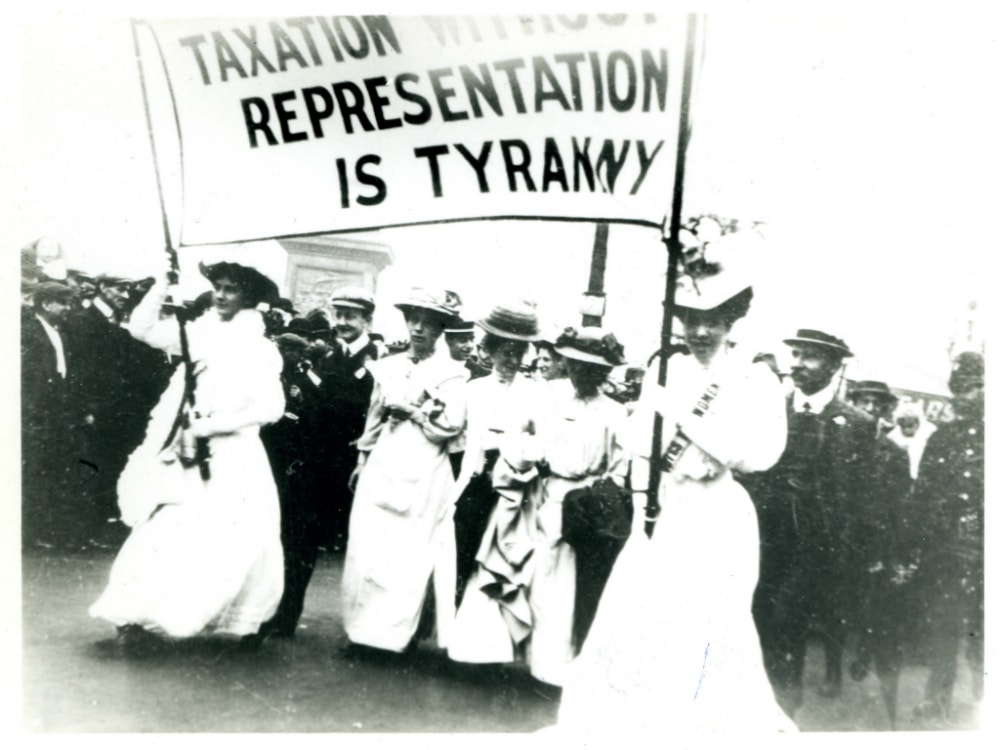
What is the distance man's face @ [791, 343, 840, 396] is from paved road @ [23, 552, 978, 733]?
1.77 meters

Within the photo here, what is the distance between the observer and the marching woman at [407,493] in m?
4.04

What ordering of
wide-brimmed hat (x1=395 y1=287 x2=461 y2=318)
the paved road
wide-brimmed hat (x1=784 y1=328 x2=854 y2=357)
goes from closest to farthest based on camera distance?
the paved road, wide-brimmed hat (x1=395 y1=287 x2=461 y2=318), wide-brimmed hat (x1=784 y1=328 x2=854 y2=357)

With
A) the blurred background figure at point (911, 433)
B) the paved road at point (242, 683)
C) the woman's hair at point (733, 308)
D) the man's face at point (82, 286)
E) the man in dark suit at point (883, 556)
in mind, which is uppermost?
the man's face at point (82, 286)

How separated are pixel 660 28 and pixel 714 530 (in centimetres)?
221

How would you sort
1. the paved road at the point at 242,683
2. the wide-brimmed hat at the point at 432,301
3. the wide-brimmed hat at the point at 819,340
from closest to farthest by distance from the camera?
the paved road at the point at 242,683, the wide-brimmed hat at the point at 432,301, the wide-brimmed hat at the point at 819,340

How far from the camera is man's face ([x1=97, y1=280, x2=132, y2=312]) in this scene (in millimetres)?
4035

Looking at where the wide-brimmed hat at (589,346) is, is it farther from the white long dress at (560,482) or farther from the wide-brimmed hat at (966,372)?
the wide-brimmed hat at (966,372)

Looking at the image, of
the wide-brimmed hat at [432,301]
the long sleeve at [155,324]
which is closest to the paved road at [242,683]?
the long sleeve at [155,324]

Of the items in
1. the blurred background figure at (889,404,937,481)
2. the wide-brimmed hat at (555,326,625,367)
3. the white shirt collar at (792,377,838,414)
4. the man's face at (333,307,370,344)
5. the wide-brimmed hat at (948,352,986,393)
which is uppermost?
the man's face at (333,307,370,344)

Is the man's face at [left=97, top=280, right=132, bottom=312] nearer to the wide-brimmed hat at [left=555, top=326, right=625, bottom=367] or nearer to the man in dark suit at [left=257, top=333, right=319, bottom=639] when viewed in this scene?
the man in dark suit at [left=257, top=333, right=319, bottom=639]

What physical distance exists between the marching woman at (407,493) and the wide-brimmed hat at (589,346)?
458 millimetres

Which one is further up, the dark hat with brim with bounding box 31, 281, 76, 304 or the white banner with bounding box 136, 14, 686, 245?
the white banner with bounding box 136, 14, 686, 245

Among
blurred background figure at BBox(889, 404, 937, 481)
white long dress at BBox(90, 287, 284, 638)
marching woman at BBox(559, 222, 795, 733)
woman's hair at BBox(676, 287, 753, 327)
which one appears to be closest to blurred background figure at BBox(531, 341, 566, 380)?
marching woman at BBox(559, 222, 795, 733)

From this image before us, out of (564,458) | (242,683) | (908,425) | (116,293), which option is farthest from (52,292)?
(908,425)
